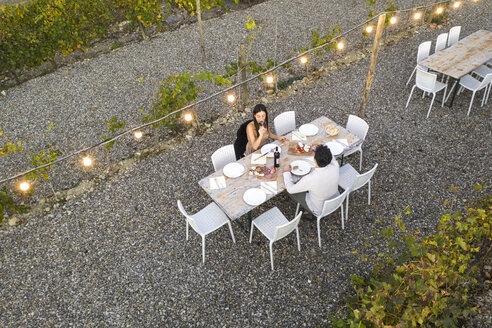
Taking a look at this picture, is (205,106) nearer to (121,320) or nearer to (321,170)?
(321,170)

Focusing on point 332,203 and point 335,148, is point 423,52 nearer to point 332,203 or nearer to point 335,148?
point 335,148

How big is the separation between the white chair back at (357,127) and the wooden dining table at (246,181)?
32cm

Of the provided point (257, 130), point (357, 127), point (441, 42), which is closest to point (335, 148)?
point (357, 127)

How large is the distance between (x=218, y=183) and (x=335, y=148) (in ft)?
6.04

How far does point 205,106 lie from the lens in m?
7.57

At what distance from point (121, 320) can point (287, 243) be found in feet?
Answer: 8.01

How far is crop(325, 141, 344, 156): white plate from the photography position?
16.3 feet

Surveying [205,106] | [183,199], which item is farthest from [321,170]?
[205,106]

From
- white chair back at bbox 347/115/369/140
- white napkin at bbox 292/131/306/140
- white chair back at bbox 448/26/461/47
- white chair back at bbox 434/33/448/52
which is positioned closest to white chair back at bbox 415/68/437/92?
white chair back at bbox 434/33/448/52

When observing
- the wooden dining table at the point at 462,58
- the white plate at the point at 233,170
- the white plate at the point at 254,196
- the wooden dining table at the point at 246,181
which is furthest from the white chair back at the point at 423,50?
the white plate at the point at 254,196

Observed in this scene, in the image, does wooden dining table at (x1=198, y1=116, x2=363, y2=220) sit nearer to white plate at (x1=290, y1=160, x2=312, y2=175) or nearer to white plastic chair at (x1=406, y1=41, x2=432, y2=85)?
white plate at (x1=290, y1=160, x2=312, y2=175)

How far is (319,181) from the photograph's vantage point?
13.8ft

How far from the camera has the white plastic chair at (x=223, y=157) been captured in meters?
5.11

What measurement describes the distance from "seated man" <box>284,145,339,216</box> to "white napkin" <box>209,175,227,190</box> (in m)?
0.87
